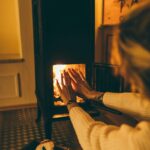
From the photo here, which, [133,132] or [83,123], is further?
[83,123]

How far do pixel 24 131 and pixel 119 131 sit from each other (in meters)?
1.46

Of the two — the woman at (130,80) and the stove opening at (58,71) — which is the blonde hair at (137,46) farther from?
the stove opening at (58,71)

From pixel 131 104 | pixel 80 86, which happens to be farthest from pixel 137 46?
pixel 80 86

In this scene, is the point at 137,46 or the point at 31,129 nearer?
the point at 137,46

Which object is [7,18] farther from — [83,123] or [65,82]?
[83,123]

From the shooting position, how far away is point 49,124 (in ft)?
5.32

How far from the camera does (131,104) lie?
98 cm

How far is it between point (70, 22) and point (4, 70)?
3.62 ft

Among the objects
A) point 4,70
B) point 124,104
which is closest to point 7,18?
point 4,70

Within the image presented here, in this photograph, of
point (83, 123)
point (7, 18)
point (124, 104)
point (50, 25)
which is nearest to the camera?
point (83, 123)

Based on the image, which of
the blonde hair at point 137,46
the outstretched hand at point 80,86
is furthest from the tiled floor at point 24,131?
the blonde hair at point 137,46

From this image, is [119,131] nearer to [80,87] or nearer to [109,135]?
[109,135]

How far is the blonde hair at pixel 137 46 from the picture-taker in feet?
1.68

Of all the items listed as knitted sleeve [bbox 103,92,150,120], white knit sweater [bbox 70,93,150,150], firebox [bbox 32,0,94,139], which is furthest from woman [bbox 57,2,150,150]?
firebox [bbox 32,0,94,139]
